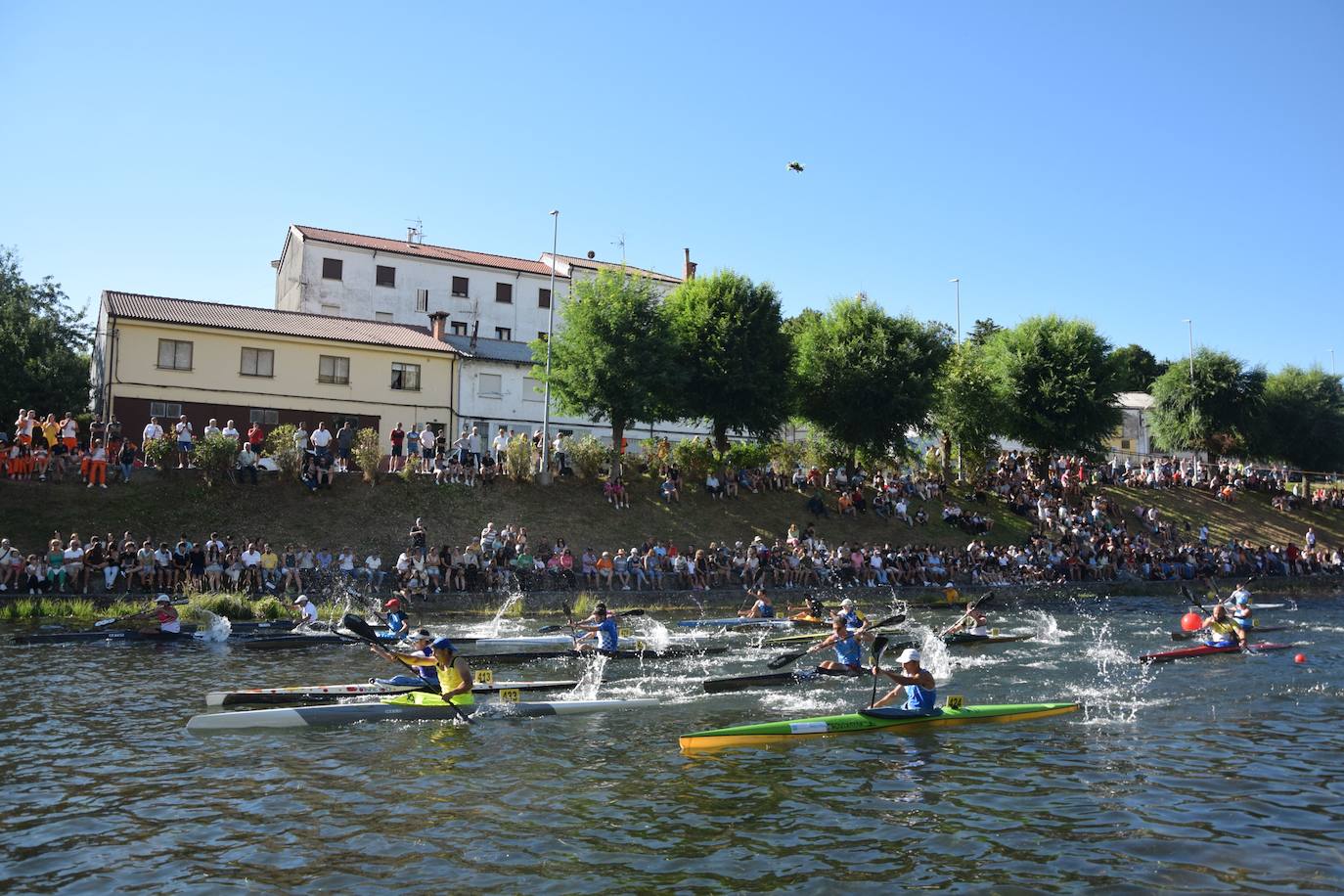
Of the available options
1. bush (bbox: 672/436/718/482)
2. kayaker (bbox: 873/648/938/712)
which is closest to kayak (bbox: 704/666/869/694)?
kayaker (bbox: 873/648/938/712)

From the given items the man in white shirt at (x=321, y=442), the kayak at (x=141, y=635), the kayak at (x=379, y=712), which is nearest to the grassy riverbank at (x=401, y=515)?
the man in white shirt at (x=321, y=442)

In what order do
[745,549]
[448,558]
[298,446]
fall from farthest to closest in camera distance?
1. [745,549]
2. [298,446]
3. [448,558]

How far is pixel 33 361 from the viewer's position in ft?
139

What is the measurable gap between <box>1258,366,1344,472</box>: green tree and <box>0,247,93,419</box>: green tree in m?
Result: 63.9

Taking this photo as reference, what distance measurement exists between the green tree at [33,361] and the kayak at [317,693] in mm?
33227

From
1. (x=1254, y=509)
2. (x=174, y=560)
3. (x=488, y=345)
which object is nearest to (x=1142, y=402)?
(x=1254, y=509)

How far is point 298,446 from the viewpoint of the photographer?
30594 millimetres

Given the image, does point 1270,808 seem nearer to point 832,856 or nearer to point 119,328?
point 832,856

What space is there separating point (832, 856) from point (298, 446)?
997 inches

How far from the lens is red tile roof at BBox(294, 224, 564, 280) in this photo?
166ft

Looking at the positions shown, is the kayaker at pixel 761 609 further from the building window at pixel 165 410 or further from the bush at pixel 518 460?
the building window at pixel 165 410

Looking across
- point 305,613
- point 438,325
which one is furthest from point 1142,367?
point 305,613

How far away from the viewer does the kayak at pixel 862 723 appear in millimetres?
12922

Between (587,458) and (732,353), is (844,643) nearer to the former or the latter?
(587,458)
